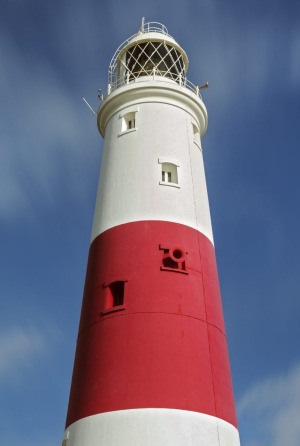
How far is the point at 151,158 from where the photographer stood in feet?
47.3

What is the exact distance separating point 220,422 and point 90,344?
3.52m

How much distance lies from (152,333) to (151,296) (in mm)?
950

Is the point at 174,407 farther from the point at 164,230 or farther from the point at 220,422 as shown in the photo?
the point at 164,230

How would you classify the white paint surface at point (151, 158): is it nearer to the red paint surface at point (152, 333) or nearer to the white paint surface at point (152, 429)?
the red paint surface at point (152, 333)

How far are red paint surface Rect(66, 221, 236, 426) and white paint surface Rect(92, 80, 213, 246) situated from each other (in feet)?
1.89

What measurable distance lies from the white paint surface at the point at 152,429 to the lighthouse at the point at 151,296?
0.07 feet

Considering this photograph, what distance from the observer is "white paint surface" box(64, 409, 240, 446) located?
9.80 m

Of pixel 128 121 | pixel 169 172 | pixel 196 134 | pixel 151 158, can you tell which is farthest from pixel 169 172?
pixel 196 134

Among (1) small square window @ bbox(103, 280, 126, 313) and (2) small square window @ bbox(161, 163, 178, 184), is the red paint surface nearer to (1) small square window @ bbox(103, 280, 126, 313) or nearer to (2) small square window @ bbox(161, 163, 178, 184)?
(1) small square window @ bbox(103, 280, 126, 313)

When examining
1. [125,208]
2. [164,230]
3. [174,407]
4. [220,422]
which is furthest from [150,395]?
[125,208]

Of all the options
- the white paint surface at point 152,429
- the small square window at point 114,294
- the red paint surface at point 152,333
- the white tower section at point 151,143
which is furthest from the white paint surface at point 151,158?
the white paint surface at point 152,429

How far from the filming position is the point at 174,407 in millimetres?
10148

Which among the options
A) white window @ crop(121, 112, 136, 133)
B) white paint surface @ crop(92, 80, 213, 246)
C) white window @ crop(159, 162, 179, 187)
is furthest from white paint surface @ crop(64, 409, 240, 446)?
white window @ crop(121, 112, 136, 133)

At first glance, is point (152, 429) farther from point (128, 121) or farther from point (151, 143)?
point (128, 121)
